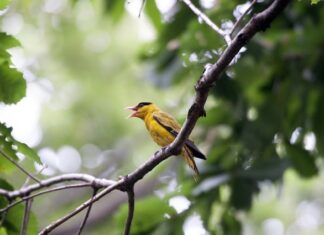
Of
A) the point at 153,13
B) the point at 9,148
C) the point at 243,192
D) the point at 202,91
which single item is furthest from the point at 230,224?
the point at 202,91

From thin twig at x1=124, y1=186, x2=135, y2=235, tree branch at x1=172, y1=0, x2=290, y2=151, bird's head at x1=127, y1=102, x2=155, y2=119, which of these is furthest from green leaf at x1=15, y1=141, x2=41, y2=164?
bird's head at x1=127, y1=102, x2=155, y2=119

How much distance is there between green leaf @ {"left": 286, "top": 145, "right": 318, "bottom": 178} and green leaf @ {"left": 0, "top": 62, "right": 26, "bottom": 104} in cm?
344

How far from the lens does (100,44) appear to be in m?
14.0

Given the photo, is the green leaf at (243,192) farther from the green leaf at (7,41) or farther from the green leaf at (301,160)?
the green leaf at (7,41)

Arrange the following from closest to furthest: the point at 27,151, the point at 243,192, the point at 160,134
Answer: the point at 27,151, the point at 160,134, the point at 243,192

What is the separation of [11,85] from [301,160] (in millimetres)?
3626

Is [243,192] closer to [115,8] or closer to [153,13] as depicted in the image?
[153,13]

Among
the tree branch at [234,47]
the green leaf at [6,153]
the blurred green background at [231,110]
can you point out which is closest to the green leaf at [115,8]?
the blurred green background at [231,110]

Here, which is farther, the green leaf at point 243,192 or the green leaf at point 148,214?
the green leaf at point 243,192

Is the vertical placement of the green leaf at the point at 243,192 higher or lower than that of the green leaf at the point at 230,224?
higher

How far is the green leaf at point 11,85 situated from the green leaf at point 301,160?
11.3 ft

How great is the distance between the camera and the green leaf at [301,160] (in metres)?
6.86

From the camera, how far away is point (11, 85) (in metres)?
4.17

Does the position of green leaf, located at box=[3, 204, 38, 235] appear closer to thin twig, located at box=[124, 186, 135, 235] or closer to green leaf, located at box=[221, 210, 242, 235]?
thin twig, located at box=[124, 186, 135, 235]
